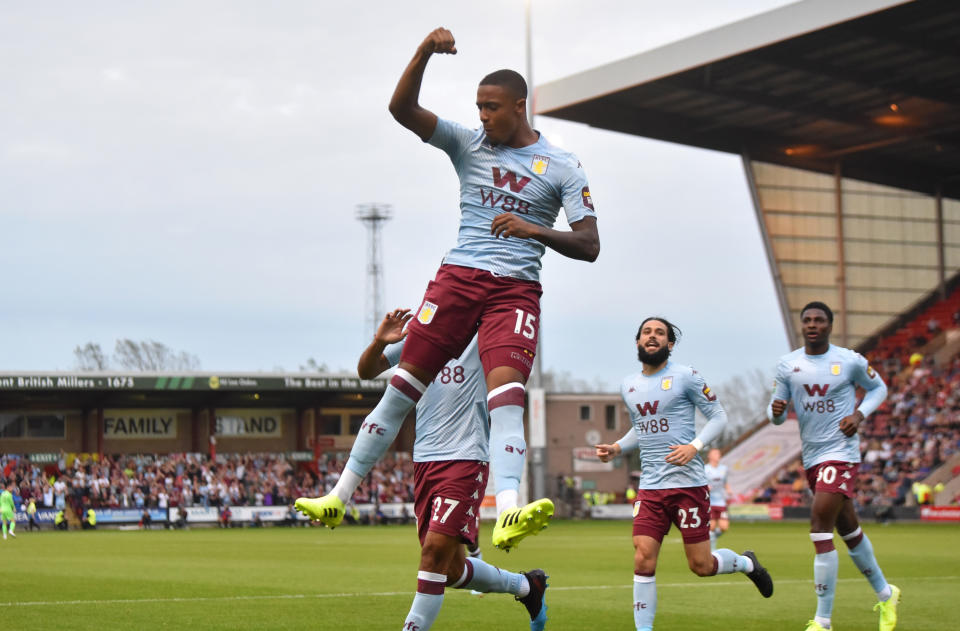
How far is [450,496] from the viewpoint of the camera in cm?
759

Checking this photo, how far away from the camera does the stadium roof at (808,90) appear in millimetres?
38344

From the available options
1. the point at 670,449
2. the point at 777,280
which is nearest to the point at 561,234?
the point at 670,449

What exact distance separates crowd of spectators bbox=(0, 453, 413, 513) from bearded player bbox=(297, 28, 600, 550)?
35579 mm

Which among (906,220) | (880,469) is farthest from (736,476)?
(906,220)

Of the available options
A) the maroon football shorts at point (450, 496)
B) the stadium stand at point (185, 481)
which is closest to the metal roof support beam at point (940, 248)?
the stadium stand at point (185, 481)

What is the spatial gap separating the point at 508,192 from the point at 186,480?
141ft

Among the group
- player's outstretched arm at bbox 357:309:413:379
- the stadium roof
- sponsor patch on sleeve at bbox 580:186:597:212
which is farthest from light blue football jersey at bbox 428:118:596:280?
the stadium roof

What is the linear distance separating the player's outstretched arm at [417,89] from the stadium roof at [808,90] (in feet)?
106

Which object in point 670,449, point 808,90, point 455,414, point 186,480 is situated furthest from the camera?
point 186,480

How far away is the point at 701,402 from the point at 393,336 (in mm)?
3630

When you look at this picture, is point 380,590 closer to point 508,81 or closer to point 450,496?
point 450,496

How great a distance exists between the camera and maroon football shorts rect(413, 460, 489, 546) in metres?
7.51

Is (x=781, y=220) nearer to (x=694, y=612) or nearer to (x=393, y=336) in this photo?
(x=694, y=612)

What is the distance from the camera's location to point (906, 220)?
56656 mm
